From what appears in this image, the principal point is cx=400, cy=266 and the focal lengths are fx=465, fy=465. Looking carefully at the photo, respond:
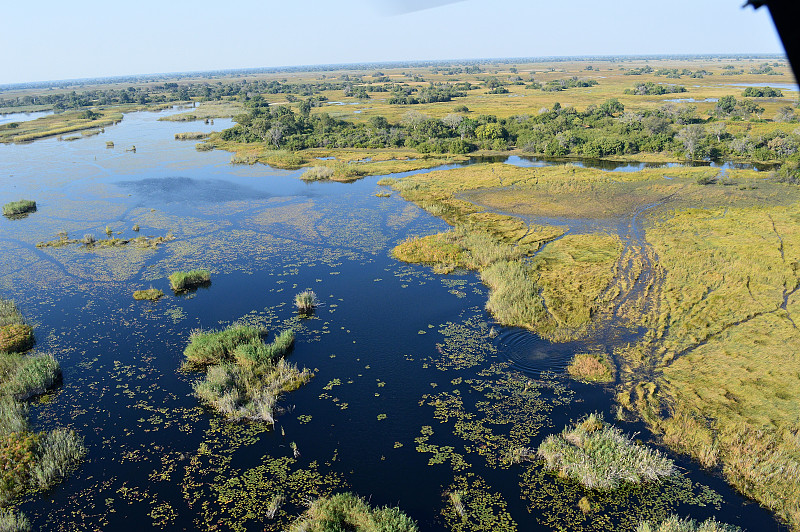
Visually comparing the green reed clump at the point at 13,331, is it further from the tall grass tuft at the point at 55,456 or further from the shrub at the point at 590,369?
the shrub at the point at 590,369

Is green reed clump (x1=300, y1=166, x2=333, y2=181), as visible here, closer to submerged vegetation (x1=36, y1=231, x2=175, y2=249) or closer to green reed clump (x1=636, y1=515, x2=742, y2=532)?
submerged vegetation (x1=36, y1=231, x2=175, y2=249)

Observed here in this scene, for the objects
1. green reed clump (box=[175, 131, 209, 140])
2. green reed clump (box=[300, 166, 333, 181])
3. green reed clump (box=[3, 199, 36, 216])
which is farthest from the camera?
green reed clump (box=[175, 131, 209, 140])

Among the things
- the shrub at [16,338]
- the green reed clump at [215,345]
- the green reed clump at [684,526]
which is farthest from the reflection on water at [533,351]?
the shrub at [16,338]

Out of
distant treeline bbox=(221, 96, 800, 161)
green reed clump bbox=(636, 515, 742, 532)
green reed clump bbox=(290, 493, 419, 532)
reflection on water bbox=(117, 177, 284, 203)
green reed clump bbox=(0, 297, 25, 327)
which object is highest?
distant treeline bbox=(221, 96, 800, 161)

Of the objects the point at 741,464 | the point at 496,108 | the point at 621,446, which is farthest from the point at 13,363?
the point at 496,108

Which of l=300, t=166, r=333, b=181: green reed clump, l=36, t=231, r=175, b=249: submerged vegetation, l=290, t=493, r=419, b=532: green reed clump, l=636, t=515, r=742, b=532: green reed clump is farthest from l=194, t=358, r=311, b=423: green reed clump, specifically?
l=300, t=166, r=333, b=181: green reed clump

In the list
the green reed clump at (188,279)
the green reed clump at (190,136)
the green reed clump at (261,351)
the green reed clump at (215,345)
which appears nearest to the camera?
the green reed clump at (261,351)
